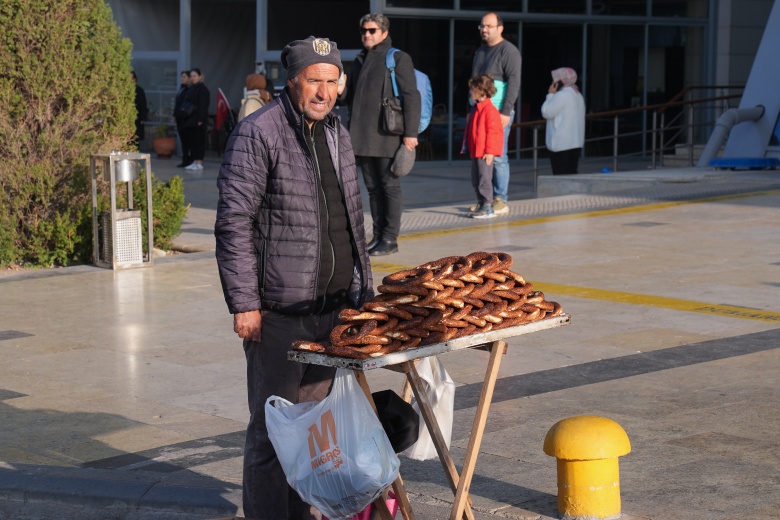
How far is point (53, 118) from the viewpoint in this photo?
37.6ft

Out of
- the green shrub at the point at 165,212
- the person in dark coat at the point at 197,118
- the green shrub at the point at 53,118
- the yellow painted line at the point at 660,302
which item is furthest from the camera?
the person in dark coat at the point at 197,118

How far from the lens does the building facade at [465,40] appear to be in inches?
928

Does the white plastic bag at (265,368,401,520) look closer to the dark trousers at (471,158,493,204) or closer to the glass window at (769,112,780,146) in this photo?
the dark trousers at (471,158,493,204)

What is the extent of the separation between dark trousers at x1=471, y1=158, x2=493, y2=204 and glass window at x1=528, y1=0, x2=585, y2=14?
11.9 meters

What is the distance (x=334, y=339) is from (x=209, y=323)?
4.71 metres

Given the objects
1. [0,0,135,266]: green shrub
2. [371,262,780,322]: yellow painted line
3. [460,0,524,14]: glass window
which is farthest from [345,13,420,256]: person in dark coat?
[460,0,524,14]: glass window

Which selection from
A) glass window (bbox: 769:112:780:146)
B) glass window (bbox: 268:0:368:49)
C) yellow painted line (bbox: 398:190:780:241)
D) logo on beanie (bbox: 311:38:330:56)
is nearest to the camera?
logo on beanie (bbox: 311:38:330:56)

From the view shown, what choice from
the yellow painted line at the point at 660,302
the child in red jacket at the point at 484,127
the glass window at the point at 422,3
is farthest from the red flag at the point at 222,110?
the yellow painted line at the point at 660,302

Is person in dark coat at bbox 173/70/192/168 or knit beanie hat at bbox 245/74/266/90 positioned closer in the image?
knit beanie hat at bbox 245/74/266/90

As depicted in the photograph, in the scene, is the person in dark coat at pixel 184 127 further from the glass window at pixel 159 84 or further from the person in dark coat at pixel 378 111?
the person in dark coat at pixel 378 111

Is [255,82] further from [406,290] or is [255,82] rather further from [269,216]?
[406,290]

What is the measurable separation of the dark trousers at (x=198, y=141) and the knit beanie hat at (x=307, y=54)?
1836cm

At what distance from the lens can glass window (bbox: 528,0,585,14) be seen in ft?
81.5

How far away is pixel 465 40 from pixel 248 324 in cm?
1990
